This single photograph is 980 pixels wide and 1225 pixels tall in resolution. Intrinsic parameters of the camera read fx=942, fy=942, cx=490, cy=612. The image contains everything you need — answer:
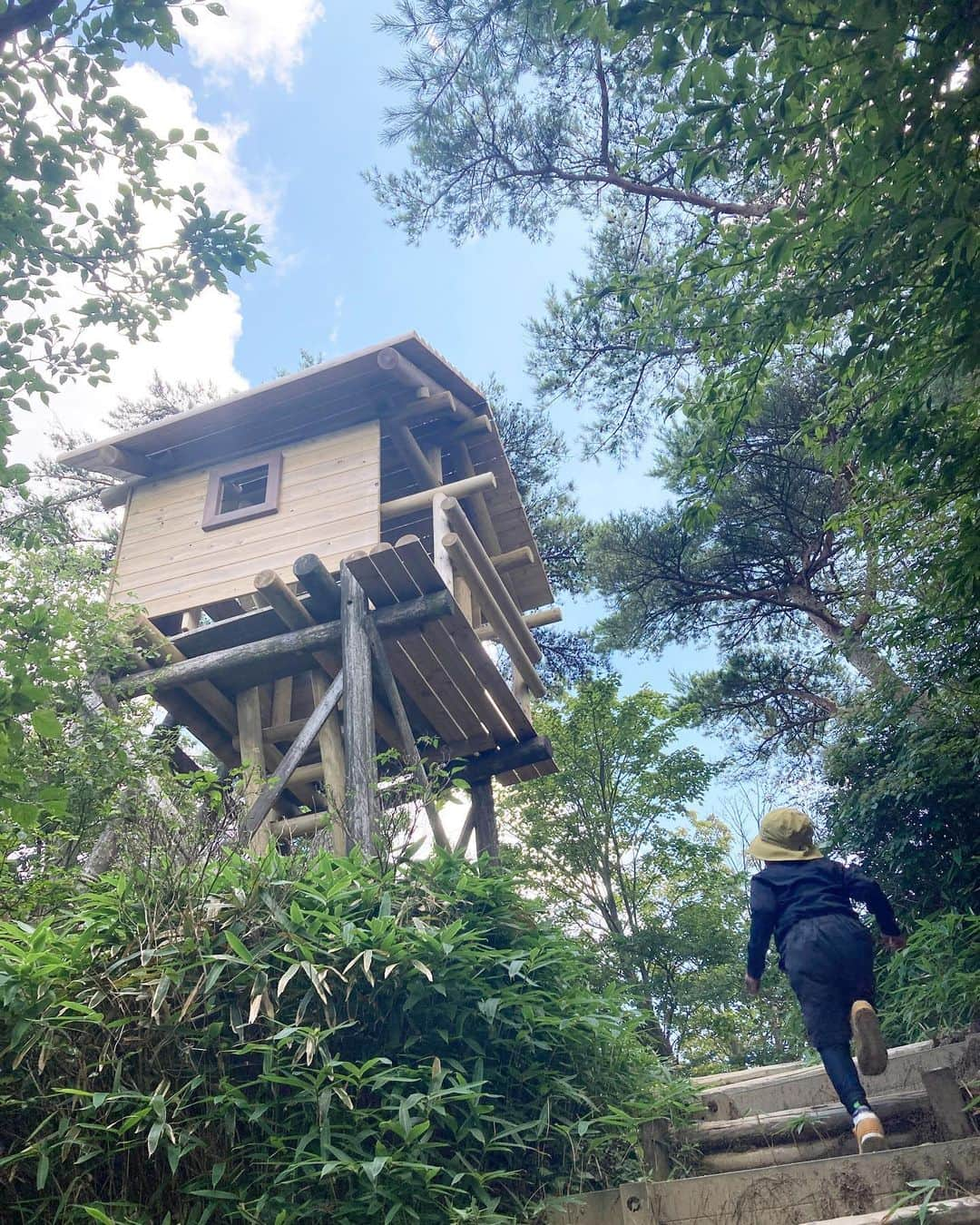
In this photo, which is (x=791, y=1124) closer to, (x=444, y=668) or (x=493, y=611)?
(x=444, y=668)

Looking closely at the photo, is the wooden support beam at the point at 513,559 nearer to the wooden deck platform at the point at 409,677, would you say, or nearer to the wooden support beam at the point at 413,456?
the wooden support beam at the point at 413,456

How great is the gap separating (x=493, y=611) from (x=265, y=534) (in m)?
2.30

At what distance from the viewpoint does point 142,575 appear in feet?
29.8

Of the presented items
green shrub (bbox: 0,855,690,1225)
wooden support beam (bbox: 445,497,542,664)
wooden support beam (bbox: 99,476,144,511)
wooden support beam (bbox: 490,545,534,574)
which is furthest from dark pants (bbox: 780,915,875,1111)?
wooden support beam (bbox: 99,476,144,511)

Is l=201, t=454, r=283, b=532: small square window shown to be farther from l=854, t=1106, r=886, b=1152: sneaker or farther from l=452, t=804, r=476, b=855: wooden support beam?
l=854, t=1106, r=886, b=1152: sneaker

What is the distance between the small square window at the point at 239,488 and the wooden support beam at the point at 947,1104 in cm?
711

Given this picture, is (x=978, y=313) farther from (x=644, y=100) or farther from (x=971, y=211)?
(x=644, y=100)

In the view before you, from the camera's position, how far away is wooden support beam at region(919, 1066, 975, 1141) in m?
3.80

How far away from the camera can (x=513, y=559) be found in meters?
10.8

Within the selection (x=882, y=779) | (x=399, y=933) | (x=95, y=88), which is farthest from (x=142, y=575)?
(x=882, y=779)

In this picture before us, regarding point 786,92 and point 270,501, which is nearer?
point 786,92

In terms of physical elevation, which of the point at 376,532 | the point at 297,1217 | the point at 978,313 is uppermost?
the point at 376,532

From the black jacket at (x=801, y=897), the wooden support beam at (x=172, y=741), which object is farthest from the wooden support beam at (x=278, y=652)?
the black jacket at (x=801, y=897)

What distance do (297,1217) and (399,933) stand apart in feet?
3.54
